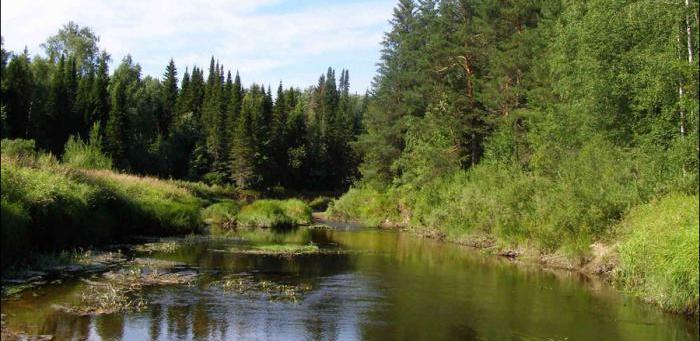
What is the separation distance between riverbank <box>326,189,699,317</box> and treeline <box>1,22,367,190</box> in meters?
47.1

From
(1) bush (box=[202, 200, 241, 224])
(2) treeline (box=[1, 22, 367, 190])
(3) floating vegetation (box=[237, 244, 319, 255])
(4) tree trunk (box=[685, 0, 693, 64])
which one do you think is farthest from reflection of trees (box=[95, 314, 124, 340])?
(2) treeline (box=[1, 22, 367, 190])

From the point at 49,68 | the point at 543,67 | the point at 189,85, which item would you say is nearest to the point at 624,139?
the point at 543,67

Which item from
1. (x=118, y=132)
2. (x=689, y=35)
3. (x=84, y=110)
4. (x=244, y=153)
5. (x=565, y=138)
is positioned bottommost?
(x=565, y=138)

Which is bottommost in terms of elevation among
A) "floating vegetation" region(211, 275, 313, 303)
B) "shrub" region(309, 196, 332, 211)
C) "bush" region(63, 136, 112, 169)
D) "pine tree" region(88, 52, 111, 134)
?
"floating vegetation" region(211, 275, 313, 303)

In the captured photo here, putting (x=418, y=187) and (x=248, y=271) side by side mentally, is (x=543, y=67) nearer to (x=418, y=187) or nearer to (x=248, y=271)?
(x=418, y=187)

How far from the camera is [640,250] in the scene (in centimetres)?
2023

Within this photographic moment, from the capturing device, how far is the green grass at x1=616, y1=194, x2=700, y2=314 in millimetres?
17406

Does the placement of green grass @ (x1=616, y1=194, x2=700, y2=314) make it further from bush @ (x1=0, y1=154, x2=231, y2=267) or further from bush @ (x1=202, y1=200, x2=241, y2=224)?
bush @ (x1=202, y1=200, x2=241, y2=224)

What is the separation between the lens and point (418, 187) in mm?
55094

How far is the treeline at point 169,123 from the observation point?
7512cm

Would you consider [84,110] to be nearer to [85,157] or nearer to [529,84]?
[85,157]

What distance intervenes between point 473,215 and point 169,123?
8204 cm

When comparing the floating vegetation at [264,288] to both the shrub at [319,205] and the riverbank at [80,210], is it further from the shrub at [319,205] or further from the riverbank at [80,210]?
the shrub at [319,205]

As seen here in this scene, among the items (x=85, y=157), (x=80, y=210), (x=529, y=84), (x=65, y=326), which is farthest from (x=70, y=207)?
(x=529, y=84)
